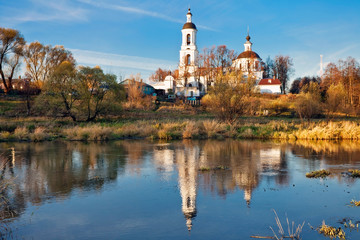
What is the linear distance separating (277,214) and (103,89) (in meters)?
33.2

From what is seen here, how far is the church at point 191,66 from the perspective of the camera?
271 ft

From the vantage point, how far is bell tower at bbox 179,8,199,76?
8588cm

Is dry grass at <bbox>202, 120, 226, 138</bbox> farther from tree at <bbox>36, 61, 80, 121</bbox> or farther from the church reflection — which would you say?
tree at <bbox>36, 61, 80, 121</bbox>

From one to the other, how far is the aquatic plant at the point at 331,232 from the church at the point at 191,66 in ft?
238

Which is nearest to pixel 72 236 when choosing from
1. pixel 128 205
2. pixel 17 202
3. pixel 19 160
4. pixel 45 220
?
pixel 45 220

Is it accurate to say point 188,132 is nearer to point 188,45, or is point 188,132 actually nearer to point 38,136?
point 38,136

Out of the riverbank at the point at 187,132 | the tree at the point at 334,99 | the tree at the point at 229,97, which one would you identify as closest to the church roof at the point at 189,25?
the tree at the point at 229,97

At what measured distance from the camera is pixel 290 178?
39.9ft

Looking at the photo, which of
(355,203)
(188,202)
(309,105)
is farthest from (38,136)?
(309,105)

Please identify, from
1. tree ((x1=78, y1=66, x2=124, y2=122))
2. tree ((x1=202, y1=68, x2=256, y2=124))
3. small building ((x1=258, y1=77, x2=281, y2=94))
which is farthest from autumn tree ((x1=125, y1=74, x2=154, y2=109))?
small building ((x1=258, y1=77, x2=281, y2=94))

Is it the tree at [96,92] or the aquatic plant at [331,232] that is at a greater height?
the tree at [96,92]

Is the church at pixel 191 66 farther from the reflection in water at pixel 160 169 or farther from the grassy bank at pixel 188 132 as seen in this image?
the reflection in water at pixel 160 169

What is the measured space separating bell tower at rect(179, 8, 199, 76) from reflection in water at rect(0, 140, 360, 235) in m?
67.7

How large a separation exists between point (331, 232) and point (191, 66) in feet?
259
